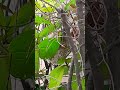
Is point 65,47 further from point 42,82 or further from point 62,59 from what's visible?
point 42,82

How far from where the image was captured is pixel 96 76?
84 centimetres

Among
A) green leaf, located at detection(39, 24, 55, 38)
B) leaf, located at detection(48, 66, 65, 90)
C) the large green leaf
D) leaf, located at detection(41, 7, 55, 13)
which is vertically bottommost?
leaf, located at detection(48, 66, 65, 90)

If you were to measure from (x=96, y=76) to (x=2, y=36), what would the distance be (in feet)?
1.16

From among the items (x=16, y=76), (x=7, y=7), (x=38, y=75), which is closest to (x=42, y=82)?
(x=38, y=75)

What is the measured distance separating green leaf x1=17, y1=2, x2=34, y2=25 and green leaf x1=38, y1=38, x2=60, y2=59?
0.24 meters

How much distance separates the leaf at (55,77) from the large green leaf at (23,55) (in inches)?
9.0

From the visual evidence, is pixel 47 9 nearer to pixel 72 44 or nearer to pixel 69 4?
pixel 69 4

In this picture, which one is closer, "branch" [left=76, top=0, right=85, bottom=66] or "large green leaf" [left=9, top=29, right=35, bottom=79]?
"large green leaf" [left=9, top=29, right=35, bottom=79]

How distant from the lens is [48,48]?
1018 millimetres

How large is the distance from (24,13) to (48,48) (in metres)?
0.27

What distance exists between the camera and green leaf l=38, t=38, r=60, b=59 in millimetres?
1009

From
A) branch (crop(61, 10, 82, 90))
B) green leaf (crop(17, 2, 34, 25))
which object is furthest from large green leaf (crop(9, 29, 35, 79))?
branch (crop(61, 10, 82, 90))

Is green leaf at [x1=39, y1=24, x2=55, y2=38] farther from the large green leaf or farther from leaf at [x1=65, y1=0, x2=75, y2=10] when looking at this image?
the large green leaf

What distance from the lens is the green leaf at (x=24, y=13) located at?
779mm
